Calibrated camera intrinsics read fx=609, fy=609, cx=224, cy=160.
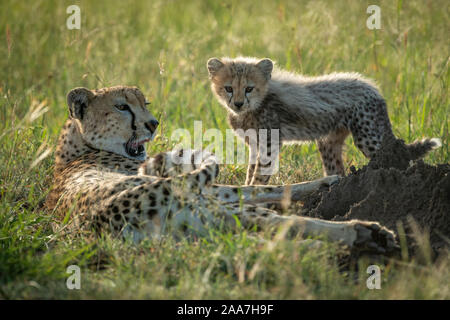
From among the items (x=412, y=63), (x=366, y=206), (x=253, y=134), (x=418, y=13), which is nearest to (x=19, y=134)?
(x=253, y=134)

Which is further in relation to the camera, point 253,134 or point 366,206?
point 253,134

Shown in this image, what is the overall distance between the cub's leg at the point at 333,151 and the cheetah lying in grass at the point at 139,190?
97cm

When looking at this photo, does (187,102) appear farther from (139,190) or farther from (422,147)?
(139,190)

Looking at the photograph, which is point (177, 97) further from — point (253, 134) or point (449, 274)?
point (449, 274)

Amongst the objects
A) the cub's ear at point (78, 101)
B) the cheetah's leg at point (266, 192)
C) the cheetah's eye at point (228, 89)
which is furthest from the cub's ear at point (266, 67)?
the cub's ear at point (78, 101)

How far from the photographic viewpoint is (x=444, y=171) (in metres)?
3.46

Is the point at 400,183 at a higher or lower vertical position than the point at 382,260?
higher

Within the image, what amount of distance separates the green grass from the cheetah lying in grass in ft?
0.48

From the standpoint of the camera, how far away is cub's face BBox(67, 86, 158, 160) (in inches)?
160

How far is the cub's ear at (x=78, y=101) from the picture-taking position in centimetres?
403

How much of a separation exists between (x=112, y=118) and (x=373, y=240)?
6.48ft

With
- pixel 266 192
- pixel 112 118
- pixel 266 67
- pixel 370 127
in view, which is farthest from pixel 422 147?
pixel 112 118

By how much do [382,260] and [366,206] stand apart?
0.53 metres

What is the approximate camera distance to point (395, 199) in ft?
11.1
